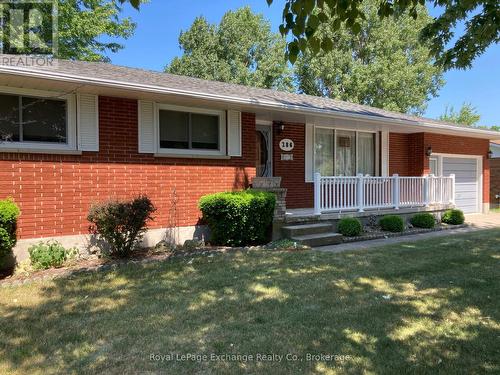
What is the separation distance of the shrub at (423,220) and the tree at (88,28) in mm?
14904

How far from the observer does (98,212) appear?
7.00 meters

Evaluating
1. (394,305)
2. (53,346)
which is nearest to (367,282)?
(394,305)

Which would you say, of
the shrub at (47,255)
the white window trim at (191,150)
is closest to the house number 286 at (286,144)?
the white window trim at (191,150)

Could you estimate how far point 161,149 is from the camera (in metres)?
8.56

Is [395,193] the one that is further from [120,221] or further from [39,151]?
[39,151]

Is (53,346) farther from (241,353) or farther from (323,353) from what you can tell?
(323,353)

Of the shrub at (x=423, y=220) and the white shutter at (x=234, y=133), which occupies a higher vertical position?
the white shutter at (x=234, y=133)

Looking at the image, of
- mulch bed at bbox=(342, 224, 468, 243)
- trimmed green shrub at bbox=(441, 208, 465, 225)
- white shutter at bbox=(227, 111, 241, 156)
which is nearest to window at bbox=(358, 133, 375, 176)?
trimmed green shrub at bbox=(441, 208, 465, 225)

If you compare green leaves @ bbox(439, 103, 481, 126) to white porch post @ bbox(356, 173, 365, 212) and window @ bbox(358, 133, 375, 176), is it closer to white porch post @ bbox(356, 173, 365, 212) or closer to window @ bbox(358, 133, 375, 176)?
window @ bbox(358, 133, 375, 176)

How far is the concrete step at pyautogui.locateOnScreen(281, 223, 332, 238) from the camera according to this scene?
9031 mm

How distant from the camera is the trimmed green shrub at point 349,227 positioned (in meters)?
9.79

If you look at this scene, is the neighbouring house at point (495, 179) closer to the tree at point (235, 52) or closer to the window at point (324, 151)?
the window at point (324, 151)

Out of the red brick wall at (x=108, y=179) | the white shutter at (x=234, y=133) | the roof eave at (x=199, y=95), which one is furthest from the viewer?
the white shutter at (x=234, y=133)

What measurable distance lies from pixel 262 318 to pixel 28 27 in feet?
57.3
